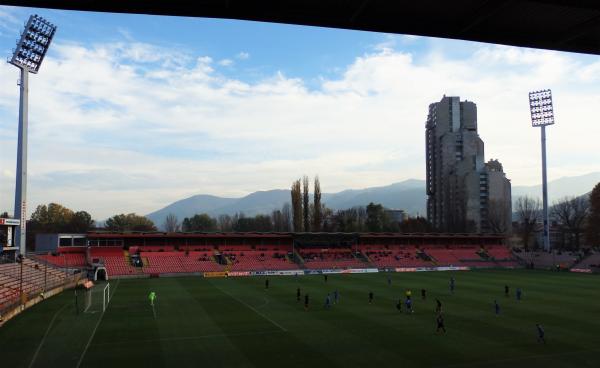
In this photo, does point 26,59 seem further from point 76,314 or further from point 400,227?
point 400,227

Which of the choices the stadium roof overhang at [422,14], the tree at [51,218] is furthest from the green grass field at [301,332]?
the tree at [51,218]

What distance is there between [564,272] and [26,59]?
300 ft

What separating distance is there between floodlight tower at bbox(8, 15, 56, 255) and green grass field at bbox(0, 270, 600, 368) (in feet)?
70.6

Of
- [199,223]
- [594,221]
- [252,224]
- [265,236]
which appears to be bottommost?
[265,236]

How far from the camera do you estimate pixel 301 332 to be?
30906mm

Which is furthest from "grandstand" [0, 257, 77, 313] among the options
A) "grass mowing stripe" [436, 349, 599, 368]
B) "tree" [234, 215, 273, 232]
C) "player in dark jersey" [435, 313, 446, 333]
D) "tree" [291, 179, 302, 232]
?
"tree" [234, 215, 273, 232]

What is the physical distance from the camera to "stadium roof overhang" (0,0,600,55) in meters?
8.91

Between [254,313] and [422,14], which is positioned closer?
[422,14]

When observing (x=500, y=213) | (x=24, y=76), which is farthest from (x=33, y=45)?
(x=500, y=213)

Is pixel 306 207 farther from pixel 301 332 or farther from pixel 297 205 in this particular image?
pixel 301 332

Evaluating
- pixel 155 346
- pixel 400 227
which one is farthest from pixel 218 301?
pixel 400 227

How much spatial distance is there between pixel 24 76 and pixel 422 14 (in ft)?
225

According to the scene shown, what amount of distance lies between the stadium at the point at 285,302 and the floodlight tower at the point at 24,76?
0.56ft

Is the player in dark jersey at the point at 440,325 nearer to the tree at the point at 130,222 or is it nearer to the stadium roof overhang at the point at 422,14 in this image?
the stadium roof overhang at the point at 422,14
